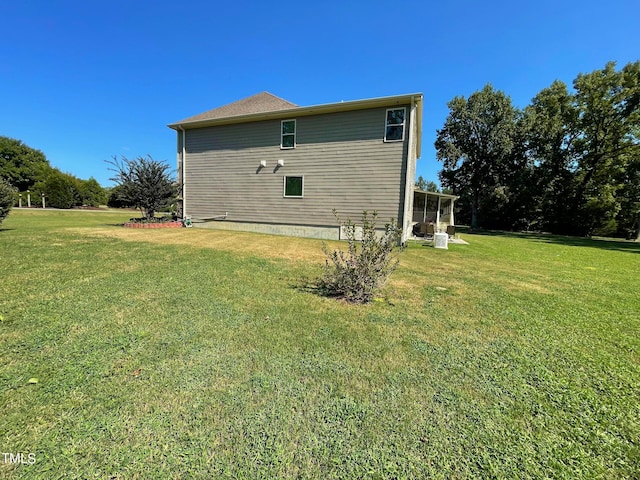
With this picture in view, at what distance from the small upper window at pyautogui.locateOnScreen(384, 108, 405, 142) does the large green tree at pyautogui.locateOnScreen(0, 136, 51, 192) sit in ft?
162

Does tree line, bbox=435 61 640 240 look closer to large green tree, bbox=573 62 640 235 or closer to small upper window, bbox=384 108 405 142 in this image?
large green tree, bbox=573 62 640 235

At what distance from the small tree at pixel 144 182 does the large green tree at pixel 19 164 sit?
38.4 meters

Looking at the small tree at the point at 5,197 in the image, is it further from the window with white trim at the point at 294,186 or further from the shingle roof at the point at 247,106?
the window with white trim at the point at 294,186

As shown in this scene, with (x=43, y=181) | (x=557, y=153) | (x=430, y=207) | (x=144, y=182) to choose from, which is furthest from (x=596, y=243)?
(x=43, y=181)

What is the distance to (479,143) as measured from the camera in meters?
25.0

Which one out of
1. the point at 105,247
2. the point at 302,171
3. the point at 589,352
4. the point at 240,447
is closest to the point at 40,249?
the point at 105,247

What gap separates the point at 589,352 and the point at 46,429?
4595 millimetres

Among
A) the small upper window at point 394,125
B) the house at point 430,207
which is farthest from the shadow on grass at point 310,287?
the house at point 430,207

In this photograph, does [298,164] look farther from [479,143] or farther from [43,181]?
[43,181]

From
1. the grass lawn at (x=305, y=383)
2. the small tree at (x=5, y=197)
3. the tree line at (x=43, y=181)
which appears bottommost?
the grass lawn at (x=305, y=383)

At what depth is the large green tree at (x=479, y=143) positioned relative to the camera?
23.7 meters

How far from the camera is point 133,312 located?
3.21 meters

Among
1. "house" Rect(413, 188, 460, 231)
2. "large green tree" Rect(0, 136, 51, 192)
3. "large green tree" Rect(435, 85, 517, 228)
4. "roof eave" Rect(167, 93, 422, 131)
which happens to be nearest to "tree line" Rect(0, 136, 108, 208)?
"large green tree" Rect(0, 136, 51, 192)

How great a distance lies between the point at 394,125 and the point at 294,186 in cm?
484
